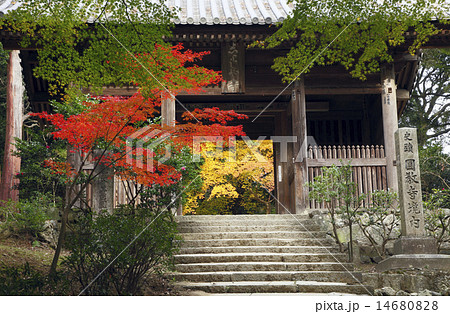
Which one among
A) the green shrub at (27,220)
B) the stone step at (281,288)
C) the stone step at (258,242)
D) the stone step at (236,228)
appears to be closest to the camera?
the stone step at (281,288)

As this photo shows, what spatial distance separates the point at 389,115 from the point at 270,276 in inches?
236

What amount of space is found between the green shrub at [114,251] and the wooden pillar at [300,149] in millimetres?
5342

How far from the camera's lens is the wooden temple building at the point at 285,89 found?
35.5ft

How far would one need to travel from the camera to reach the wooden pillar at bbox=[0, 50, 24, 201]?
14.0 m

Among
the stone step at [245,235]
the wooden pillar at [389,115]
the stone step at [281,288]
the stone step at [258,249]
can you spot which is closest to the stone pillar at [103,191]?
the stone step at [245,235]

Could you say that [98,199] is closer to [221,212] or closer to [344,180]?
[344,180]

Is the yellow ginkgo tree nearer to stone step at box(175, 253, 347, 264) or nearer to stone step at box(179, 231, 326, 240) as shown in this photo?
stone step at box(179, 231, 326, 240)

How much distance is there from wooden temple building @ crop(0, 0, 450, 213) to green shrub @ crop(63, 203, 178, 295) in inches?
213

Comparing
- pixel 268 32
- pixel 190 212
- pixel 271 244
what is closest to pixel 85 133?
pixel 271 244

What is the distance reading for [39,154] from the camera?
11.2 m

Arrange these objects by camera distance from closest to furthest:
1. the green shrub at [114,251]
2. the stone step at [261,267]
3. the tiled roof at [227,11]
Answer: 1. the green shrub at [114,251]
2. the stone step at [261,267]
3. the tiled roof at [227,11]

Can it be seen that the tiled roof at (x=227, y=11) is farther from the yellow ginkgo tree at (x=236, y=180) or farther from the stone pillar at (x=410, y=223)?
the yellow ginkgo tree at (x=236, y=180)

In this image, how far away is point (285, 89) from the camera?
39.8ft

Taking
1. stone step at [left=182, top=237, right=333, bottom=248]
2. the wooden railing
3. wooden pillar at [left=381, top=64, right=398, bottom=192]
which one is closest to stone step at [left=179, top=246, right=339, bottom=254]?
stone step at [left=182, top=237, right=333, bottom=248]
